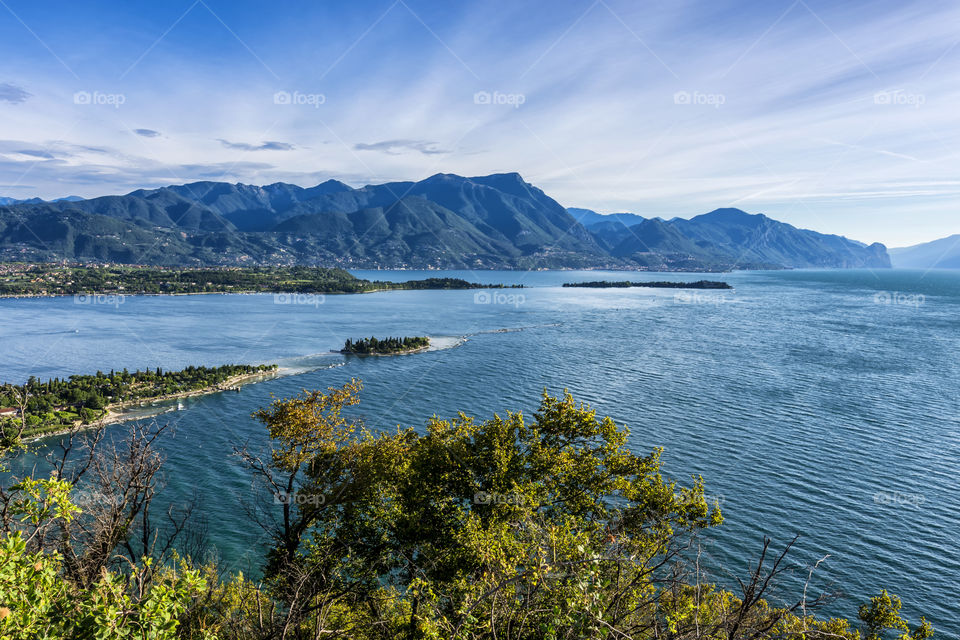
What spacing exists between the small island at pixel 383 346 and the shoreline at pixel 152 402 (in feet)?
58.1

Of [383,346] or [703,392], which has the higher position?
[383,346]

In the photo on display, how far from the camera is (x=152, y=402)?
59.3 meters

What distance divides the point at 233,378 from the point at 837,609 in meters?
69.2

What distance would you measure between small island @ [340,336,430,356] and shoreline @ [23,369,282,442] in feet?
58.1

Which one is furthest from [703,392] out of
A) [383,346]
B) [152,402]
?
[152,402]

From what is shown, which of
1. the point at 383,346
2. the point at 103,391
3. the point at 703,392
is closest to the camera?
the point at 103,391

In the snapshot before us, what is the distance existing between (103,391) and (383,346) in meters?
42.2

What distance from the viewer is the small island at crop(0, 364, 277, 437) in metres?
51.4

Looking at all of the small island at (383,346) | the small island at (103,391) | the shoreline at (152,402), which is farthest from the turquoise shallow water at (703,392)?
the small island at (103,391)

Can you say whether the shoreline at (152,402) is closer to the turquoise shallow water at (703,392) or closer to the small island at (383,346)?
the turquoise shallow water at (703,392)

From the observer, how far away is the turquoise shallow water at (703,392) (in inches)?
1238

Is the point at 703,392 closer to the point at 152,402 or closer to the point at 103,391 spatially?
the point at 152,402

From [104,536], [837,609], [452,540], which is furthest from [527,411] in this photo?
[104,536]

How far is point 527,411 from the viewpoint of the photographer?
168ft
